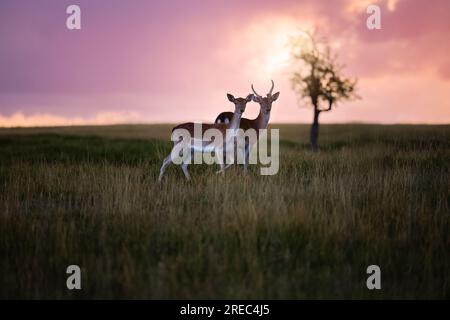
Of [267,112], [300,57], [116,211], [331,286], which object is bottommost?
[331,286]

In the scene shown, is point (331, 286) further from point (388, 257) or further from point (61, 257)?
point (61, 257)

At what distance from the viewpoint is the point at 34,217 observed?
802cm

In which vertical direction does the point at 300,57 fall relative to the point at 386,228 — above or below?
above

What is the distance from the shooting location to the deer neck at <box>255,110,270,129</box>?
13.2 metres

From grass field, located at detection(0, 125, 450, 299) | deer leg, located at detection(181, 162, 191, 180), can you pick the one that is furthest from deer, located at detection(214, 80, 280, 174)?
grass field, located at detection(0, 125, 450, 299)

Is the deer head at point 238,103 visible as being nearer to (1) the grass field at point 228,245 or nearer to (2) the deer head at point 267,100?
(2) the deer head at point 267,100

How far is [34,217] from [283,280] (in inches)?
180

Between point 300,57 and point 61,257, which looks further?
point 300,57

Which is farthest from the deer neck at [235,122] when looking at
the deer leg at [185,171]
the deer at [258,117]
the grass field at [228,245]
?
the grass field at [228,245]

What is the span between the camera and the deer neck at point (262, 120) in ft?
43.4

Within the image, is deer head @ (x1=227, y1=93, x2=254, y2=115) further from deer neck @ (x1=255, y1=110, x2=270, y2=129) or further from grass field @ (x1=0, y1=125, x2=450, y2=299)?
grass field @ (x1=0, y1=125, x2=450, y2=299)

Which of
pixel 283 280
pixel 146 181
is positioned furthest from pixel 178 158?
pixel 283 280

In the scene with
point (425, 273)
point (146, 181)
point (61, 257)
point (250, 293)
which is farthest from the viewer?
point (146, 181)

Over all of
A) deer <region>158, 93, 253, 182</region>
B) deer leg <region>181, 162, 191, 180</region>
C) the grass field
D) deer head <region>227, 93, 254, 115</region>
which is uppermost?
deer head <region>227, 93, 254, 115</region>
